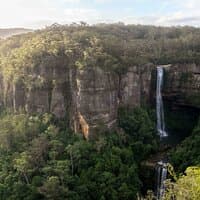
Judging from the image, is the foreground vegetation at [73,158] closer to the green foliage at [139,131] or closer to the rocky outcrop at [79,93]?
the green foliage at [139,131]

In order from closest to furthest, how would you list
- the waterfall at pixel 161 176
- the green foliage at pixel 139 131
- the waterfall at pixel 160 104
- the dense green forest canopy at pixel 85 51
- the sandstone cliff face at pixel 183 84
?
1. the waterfall at pixel 161 176
2. the green foliage at pixel 139 131
3. the dense green forest canopy at pixel 85 51
4. the sandstone cliff face at pixel 183 84
5. the waterfall at pixel 160 104

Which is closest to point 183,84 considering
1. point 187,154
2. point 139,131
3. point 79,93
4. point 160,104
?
point 160,104

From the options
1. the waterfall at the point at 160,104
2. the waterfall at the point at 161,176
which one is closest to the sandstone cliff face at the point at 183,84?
the waterfall at the point at 160,104

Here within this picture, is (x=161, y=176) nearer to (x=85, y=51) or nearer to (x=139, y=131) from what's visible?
(x=139, y=131)

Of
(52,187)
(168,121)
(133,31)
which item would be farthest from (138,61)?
(133,31)

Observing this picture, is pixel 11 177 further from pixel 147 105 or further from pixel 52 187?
pixel 147 105

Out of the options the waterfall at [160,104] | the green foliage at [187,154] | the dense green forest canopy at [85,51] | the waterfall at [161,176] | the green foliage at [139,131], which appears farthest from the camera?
the waterfall at [160,104]
